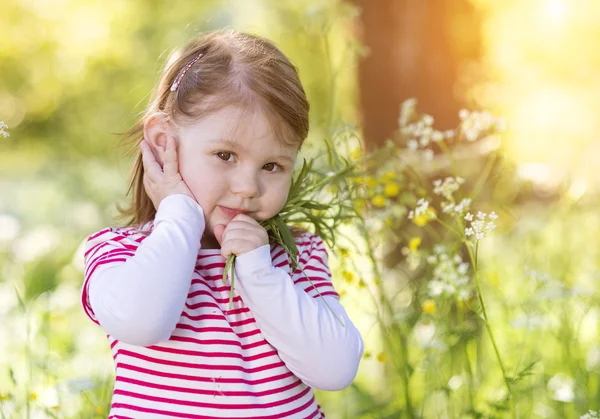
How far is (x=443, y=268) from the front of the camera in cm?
189

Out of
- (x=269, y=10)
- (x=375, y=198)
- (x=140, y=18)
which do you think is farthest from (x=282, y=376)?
(x=269, y=10)

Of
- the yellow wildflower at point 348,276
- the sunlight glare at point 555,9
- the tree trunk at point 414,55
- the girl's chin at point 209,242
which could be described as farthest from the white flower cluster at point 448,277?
the sunlight glare at point 555,9

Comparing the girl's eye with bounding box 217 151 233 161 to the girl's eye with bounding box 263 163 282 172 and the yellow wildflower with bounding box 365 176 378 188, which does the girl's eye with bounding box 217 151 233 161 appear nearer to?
the girl's eye with bounding box 263 163 282 172

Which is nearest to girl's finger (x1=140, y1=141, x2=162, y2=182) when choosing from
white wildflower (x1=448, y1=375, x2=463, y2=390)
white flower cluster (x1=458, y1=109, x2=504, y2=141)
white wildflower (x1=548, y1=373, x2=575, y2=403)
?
white flower cluster (x1=458, y1=109, x2=504, y2=141)

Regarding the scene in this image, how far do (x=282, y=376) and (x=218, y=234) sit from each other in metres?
0.31

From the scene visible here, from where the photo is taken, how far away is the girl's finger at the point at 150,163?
4.96 ft

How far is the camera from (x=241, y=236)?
1423 millimetres

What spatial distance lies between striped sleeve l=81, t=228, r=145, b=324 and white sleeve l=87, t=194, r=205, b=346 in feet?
0.06

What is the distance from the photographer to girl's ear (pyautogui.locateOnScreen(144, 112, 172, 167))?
1551 millimetres

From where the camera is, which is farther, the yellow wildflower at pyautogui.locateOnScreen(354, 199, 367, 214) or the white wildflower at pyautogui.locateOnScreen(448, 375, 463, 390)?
the white wildflower at pyautogui.locateOnScreen(448, 375, 463, 390)

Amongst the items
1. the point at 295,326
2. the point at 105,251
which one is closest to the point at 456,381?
the point at 295,326

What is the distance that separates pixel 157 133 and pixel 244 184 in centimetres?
26

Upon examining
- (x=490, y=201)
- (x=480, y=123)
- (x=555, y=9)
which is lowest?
(x=480, y=123)

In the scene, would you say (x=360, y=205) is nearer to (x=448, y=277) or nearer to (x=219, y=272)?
(x=448, y=277)
